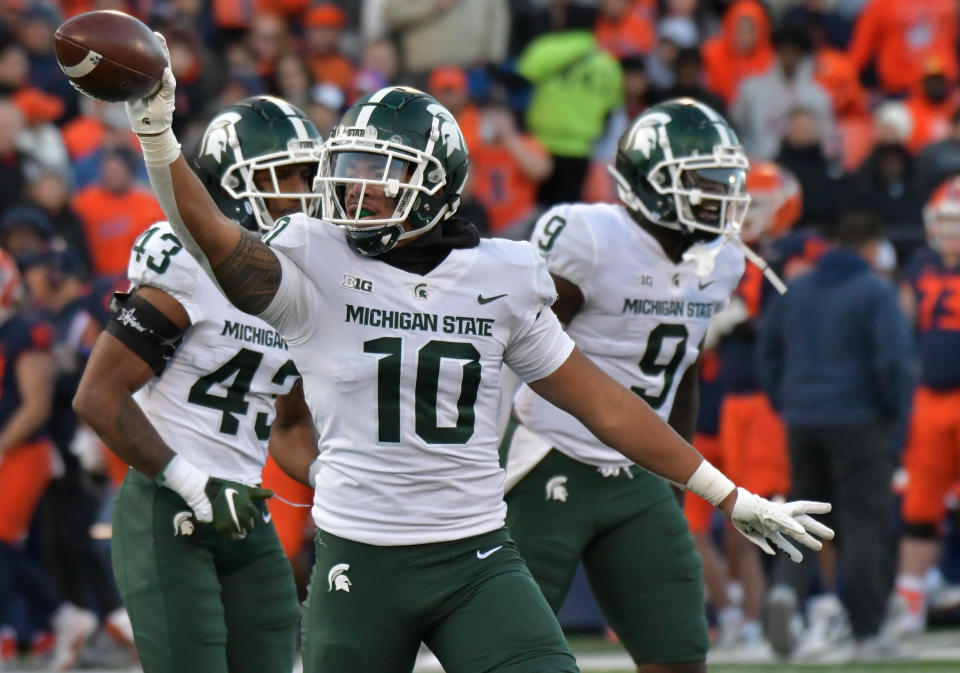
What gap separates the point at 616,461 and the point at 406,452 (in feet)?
4.13

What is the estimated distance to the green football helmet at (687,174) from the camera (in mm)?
5004

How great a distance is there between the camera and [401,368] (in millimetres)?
3779

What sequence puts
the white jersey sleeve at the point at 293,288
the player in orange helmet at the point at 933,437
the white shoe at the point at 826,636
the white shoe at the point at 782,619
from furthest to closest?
the player in orange helmet at the point at 933,437 < the white shoe at the point at 826,636 < the white shoe at the point at 782,619 < the white jersey sleeve at the point at 293,288

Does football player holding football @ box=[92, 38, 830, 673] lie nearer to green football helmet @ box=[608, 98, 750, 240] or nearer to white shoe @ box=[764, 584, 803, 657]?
green football helmet @ box=[608, 98, 750, 240]

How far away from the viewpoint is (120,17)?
3438mm

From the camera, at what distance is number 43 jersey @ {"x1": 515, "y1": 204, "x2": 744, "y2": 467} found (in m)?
4.94

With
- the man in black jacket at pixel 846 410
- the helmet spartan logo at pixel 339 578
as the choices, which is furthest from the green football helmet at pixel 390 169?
the man in black jacket at pixel 846 410

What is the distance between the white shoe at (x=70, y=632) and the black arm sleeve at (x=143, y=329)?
4.11 meters

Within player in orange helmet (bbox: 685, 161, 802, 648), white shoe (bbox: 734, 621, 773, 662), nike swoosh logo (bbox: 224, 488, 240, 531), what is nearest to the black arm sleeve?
Answer: nike swoosh logo (bbox: 224, 488, 240, 531)

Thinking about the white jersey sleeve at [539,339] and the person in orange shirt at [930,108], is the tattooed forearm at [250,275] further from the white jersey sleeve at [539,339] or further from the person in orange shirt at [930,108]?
the person in orange shirt at [930,108]

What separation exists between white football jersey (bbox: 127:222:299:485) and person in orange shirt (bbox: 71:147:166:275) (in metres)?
5.25

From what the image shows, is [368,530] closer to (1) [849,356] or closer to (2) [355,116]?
(2) [355,116]

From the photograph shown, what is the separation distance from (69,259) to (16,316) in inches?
30.2

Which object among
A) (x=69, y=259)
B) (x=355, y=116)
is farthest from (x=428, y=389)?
(x=69, y=259)
